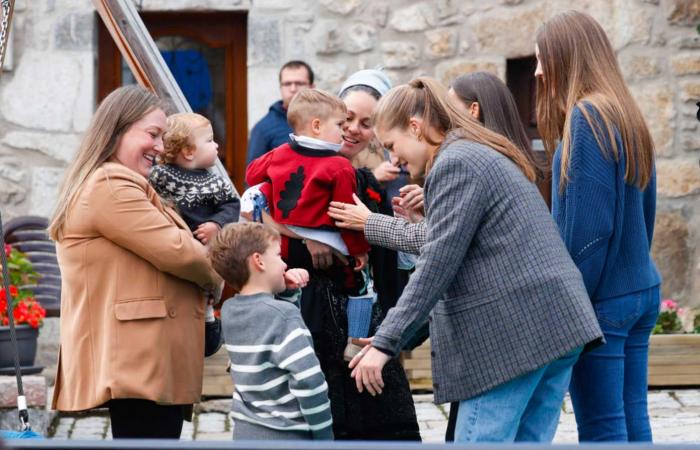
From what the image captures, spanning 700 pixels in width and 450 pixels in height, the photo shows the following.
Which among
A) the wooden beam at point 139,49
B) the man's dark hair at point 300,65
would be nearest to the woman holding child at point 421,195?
the wooden beam at point 139,49

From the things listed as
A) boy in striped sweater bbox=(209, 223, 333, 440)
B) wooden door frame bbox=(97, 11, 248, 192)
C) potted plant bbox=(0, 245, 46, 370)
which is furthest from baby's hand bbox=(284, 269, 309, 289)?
wooden door frame bbox=(97, 11, 248, 192)

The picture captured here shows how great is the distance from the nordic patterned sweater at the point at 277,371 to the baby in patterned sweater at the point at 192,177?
1.71 ft

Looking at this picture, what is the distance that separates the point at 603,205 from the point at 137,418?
1451mm

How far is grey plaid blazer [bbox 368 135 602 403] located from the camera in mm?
3506

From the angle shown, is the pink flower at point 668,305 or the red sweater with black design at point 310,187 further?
the pink flower at point 668,305

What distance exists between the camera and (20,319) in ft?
22.1

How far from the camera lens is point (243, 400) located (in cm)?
390

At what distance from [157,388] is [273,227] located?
675 millimetres

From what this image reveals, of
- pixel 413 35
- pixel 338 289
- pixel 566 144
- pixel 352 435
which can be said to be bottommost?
pixel 352 435

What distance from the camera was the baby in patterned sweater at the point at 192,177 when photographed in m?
4.32

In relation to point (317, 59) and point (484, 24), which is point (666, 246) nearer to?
point (484, 24)

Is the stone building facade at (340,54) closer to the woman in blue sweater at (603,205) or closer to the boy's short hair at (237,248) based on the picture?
the woman in blue sweater at (603,205)

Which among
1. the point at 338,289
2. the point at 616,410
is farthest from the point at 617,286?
the point at 338,289

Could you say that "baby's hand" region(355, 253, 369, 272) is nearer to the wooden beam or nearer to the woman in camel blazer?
the woman in camel blazer
